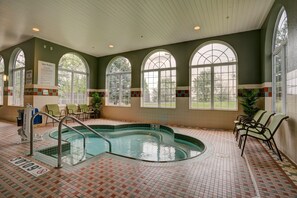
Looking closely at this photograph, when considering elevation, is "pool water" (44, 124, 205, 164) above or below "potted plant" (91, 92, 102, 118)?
below

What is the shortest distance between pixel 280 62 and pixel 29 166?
521 centimetres

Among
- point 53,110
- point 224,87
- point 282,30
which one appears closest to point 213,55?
point 224,87

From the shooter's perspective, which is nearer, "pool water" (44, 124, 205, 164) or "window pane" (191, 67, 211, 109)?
"pool water" (44, 124, 205, 164)

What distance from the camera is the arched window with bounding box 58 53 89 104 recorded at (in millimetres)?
6508

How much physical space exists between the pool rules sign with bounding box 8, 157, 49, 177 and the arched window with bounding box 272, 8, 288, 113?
14.9 feet

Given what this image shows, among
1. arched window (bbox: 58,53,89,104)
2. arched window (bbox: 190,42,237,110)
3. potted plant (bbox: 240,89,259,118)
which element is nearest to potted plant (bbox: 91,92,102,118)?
arched window (bbox: 58,53,89,104)

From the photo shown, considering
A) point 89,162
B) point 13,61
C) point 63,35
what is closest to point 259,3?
point 89,162

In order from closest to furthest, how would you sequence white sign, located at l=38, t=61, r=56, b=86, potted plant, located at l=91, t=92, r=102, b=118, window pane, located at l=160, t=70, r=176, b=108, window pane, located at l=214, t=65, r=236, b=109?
window pane, located at l=214, t=65, r=236, b=109, white sign, located at l=38, t=61, r=56, b=86, window pane, located at l=160, t=70, r=176, b=108, potted plant, located at l=91, t=92, r=102, b=118

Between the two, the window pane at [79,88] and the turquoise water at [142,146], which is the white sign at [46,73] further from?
the turquoise water at [142,146]

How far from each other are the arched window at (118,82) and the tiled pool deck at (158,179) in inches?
187

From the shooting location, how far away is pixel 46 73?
18.8ft

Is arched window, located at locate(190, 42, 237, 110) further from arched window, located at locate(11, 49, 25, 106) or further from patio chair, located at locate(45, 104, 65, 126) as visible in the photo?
arched window, located at locate(11, 49, 25, 106)

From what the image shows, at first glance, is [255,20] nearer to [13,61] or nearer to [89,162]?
[89,162]

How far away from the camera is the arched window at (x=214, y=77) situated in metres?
5.12
